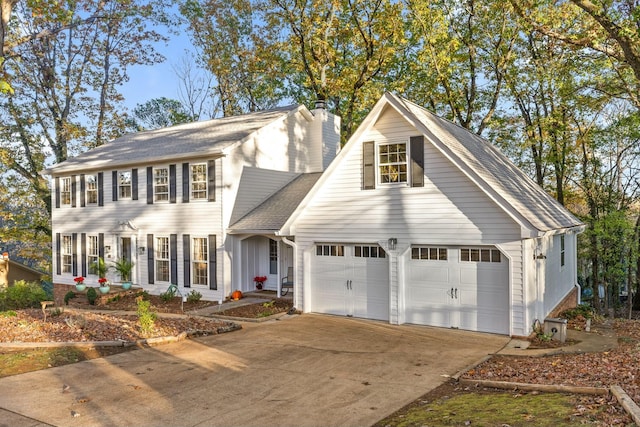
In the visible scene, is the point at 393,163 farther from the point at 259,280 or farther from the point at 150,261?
the point at 150,261

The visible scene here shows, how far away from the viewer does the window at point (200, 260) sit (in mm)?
18734

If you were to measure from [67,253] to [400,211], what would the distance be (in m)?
18.0

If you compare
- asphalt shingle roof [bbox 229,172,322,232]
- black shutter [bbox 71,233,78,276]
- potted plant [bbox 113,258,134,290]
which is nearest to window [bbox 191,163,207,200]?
asphalt shingle roof [bbox 229,172,322,232]

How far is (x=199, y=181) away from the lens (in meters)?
18.9

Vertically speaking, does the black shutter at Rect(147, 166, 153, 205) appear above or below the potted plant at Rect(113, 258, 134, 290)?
above

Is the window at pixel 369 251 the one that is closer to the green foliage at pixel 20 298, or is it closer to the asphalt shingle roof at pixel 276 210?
the asphalt shingle roof at pixel 276 210

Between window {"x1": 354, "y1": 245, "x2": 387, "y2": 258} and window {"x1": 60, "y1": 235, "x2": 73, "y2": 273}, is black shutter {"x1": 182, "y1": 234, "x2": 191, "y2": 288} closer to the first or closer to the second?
window {"x1": 60, "y1": 235, "x2": 73, "y2": 273}

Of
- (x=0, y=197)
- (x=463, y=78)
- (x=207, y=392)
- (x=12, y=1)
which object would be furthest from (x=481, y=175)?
(x=0, y=197)

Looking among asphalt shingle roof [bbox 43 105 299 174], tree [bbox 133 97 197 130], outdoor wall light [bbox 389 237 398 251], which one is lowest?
outdoor wall light [bbox 389 237 398 251]

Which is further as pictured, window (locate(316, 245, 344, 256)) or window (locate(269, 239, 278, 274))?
window (locate(269, 239, 278, 274))

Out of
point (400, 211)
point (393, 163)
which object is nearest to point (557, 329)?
point (400, 211)

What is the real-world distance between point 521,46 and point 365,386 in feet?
77.9

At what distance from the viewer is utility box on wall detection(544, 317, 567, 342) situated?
37.6 ft

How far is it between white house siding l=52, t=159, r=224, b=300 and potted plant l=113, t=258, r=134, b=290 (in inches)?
13.5
